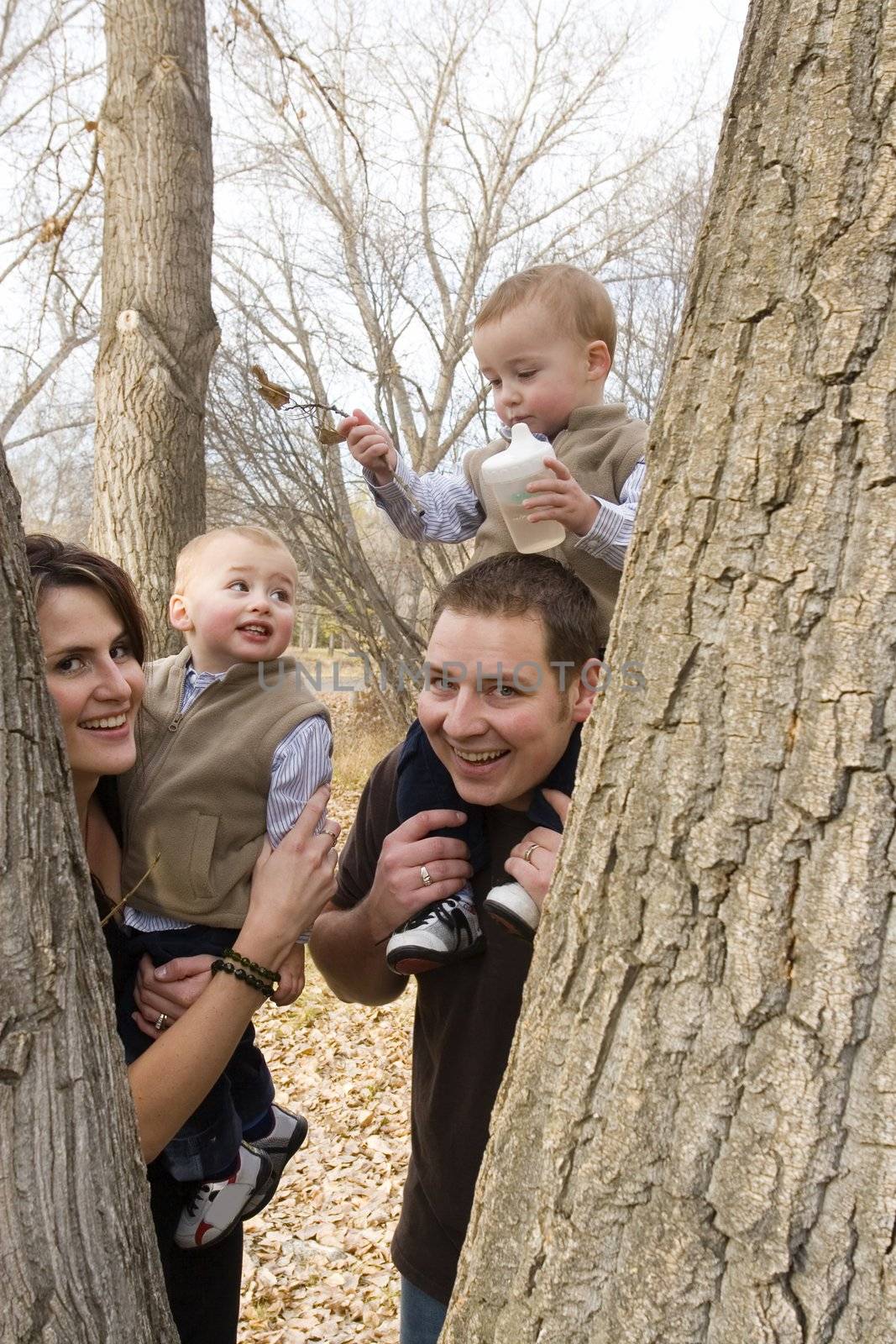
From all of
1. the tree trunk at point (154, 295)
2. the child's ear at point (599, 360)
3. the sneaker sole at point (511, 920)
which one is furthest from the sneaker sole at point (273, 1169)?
the tree trunk at point (154, 295)

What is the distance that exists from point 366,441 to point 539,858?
3.94 ft

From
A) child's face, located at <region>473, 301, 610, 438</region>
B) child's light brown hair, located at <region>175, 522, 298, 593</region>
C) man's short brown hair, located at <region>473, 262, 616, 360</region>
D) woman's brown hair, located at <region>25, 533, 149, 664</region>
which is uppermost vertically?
man's short brown hair, located at <region>473, 262, 616, 360</region>

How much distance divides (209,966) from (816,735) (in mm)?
1432

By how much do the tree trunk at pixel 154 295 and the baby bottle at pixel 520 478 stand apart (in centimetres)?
294

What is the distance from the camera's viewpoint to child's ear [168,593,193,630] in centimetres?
230

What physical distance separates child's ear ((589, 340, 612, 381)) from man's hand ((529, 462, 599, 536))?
0.58 meters

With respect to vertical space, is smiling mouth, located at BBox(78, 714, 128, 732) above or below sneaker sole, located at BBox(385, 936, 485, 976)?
above

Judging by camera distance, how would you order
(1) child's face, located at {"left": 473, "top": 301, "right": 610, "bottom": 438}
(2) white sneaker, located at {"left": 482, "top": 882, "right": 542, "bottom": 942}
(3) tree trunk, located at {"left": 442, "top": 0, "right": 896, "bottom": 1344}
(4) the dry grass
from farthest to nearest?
(4) the dry grass, (1) child's face, located at {"left": 473, "top": 301, "right": 610, "bottom": 438}, (2) white sneaker, located at {"left": 482, "top": 882, "right": 542, "bottom": 942}, (3) tree trunk, located at {"left": 442, "top": 0, "right": 896, "bottom": 1344}

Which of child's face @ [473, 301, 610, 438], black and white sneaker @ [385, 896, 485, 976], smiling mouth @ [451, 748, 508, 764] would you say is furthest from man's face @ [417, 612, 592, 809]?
child's face @ [473, 301, 610, 438]

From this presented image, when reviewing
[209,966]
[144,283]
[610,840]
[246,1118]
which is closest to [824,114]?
[610,840]

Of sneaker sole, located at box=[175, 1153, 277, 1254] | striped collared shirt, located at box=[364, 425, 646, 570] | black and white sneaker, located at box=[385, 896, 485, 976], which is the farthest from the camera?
striped collared shirt, located at box=[364, 425, 646, 570]

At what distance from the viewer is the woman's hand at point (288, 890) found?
6.23 ft

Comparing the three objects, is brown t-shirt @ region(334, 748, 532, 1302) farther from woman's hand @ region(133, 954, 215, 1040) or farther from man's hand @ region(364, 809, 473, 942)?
woman's hand @ region(133, 954, 215, 1040)

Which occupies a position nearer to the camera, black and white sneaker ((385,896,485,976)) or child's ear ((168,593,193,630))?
black and white sneaker ((385,896,485,976))
